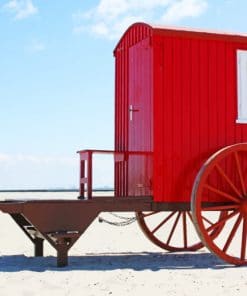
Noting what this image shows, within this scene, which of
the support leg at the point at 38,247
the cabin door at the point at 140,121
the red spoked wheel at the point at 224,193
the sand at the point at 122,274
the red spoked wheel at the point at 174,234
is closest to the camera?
the sand at the point at 122,274

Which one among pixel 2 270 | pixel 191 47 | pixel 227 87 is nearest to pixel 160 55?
pixel 191 47

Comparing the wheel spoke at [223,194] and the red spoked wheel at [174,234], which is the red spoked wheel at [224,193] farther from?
the red spoked wheel at [174,234]

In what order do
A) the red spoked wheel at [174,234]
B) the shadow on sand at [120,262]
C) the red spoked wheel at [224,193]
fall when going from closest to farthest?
the shadow on sand at [120,262], the red spoked wheel at [224,193], the red spoked wheel at [174,234]

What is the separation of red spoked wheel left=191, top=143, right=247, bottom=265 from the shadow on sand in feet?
1.21

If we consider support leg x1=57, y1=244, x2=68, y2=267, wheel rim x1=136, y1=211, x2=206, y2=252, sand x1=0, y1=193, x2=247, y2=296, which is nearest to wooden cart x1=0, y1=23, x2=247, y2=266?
support leg x1=57, y1=244, x2=68, y2=267

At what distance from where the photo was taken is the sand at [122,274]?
262 inches

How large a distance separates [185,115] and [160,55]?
0.95 m

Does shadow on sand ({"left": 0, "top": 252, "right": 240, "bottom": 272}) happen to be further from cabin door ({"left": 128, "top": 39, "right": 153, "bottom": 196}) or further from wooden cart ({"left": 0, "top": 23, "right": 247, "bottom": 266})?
cabin door ({"left": 128, "top": 39, "right": 153, "bottom": 196})

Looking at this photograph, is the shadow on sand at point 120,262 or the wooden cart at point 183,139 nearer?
the shadow on sand at point 120,262

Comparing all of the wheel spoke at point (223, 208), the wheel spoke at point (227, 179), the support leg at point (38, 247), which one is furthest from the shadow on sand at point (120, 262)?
the wheel spoke at point (227, 179)

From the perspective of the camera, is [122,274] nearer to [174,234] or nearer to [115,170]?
[115,170]

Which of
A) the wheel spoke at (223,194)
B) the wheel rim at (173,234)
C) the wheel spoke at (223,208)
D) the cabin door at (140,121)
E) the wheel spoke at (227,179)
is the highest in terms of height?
the cabin door at (140,121)

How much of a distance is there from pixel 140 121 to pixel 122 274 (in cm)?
277

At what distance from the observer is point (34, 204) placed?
8.38m
